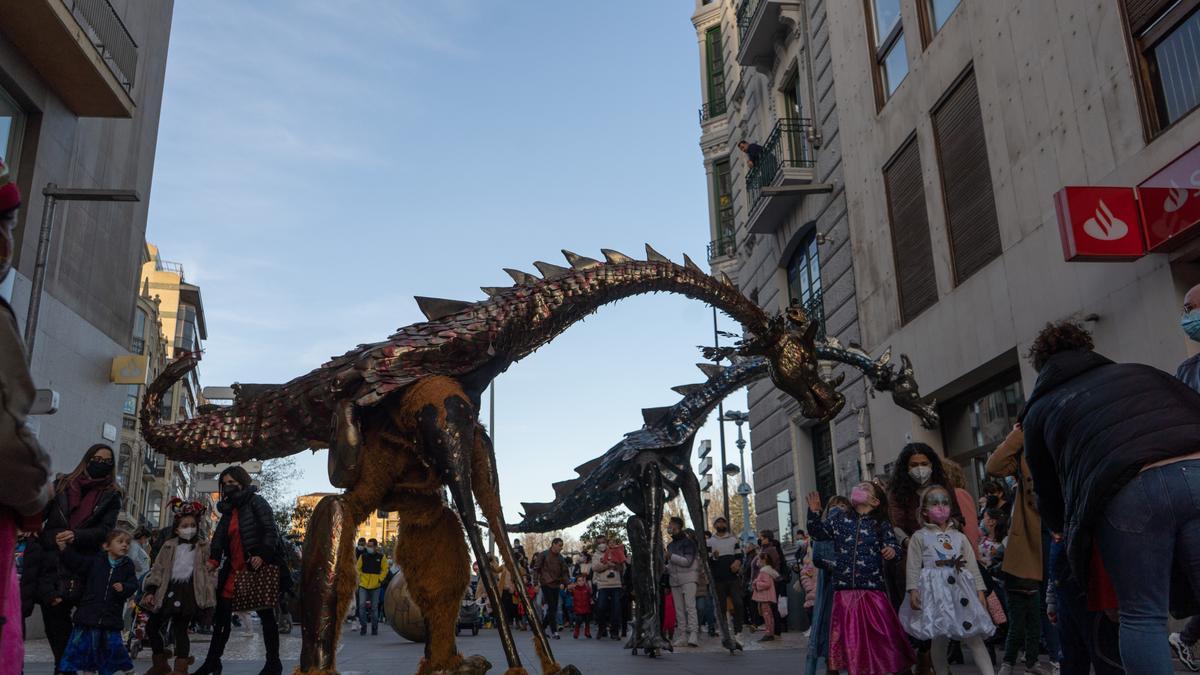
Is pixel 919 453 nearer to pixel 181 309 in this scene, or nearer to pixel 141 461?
pixel 141 461

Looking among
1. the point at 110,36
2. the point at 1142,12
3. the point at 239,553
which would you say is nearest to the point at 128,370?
the point at 110,36

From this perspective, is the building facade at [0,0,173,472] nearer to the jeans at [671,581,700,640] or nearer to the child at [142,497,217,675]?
the child at [142,497,217,675]

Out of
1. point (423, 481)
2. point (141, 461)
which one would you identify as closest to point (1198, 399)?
point (423, 481)

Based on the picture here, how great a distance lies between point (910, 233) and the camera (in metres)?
14.5

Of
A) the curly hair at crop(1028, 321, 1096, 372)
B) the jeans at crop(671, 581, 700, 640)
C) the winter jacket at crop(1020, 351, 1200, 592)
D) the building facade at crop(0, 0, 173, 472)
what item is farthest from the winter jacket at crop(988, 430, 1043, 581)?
the building facade at crop(0, 0, 173, 472)

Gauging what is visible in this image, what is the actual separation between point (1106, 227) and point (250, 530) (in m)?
7.98

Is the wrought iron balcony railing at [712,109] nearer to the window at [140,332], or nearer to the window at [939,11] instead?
the window at [939,11]

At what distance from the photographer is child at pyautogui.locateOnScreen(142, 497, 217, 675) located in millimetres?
7445

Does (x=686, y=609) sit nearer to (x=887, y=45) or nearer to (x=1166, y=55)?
(x=1166, y=55)

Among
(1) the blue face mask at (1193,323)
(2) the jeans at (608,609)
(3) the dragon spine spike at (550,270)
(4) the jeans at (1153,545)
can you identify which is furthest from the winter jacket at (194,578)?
(2) the jeans at (608,609)

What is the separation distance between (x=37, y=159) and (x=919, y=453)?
47.5 feet

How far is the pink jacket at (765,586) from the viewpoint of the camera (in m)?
13.4

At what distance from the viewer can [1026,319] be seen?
1116cm

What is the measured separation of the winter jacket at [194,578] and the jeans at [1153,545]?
6682mm
